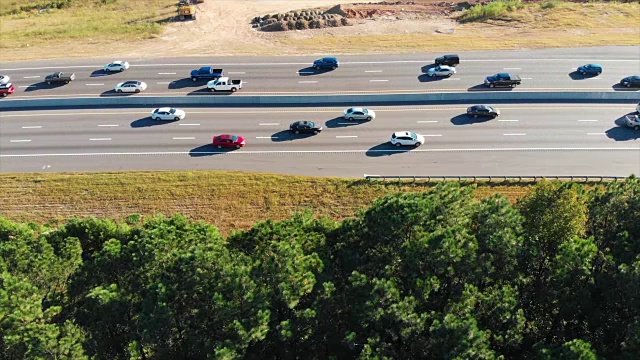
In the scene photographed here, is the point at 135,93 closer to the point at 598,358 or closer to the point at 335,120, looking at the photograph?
the point at 335,120

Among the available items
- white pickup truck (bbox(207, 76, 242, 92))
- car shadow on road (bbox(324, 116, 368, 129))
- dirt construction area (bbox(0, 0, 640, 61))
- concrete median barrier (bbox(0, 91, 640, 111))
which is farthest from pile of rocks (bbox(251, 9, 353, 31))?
car shadow on road (bbox(324, 116, 368, 129))

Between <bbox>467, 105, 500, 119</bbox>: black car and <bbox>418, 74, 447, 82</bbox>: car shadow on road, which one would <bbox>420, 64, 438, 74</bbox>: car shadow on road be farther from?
<bbox>467, 105, 500, 119</bbox>: black car

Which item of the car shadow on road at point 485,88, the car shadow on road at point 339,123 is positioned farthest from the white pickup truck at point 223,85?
the car shadow on road at point 485,88

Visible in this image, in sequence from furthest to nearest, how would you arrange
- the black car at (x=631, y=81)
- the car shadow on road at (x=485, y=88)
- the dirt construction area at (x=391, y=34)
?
the dirt construction area at (x=391, y=34) < the car shadow on road at (x=485, y=88) < the black car at (x=631, y=81)

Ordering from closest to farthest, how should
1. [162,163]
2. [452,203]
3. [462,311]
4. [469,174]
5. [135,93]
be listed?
[462,311] → [452,203] → [469,174] → [162,163] → [135,93]

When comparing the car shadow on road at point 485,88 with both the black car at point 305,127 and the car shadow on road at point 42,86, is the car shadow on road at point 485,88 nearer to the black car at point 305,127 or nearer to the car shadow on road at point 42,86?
the black car at point 305,127

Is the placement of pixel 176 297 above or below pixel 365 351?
above

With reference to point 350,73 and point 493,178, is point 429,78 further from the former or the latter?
point 493,178

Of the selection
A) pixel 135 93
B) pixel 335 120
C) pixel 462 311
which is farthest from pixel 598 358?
pixel 135 93
